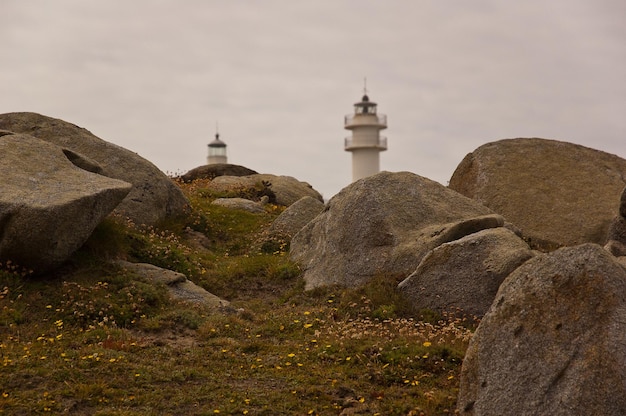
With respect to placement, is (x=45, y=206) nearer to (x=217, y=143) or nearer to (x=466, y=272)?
(x=466, y=272)

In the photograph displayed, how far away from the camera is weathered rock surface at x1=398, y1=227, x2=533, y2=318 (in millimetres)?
21031

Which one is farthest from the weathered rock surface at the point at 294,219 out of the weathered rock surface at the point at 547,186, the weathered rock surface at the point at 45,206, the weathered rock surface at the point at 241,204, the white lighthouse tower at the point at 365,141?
the white lighthouse tower at the point at 365,141

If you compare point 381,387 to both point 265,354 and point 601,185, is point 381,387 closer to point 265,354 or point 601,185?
point 265,354

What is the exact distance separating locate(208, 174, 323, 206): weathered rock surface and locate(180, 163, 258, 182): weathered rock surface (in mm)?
2831

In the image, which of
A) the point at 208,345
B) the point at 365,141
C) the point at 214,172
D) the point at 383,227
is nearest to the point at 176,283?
the point at 208,345

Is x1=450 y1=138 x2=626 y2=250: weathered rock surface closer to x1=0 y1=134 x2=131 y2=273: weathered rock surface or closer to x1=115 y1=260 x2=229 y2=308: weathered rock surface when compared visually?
x1=115 y1=260 x2=229 y2=308: weathered rock surface

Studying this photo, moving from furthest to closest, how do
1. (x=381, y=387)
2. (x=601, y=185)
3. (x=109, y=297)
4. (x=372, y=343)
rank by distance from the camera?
(x=601, y=185), (x=109, y=297), (x=372, y=343), (x=381, y=387)

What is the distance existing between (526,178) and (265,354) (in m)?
17.7

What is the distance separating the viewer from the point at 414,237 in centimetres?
2473

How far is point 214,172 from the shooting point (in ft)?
164

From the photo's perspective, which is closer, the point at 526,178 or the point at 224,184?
the point at 526,178

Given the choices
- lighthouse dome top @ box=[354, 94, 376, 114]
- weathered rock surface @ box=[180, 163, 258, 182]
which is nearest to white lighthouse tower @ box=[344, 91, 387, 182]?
lighthouse dome top @ box=[354, 94, 376, 114]

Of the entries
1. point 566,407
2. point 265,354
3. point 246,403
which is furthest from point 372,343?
point 566,407

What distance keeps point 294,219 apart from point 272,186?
458 inches
